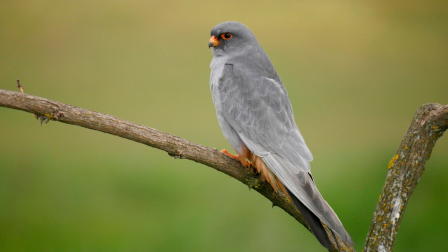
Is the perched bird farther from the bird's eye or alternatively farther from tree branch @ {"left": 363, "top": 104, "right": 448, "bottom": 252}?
tree branch @ {"left": 363, "top": 104, "right": 448, "bottom": 252}

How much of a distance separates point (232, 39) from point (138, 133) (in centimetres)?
131

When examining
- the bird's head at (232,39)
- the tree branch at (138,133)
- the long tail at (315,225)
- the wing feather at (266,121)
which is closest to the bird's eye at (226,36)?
the bird's head at (232,39)

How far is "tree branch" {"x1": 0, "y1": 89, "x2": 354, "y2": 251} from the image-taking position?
190 cm

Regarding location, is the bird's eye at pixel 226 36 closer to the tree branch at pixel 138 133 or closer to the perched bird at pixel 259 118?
the perched bird at pixel 259 118

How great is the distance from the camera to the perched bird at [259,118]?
2.20 meters

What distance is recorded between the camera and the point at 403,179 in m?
2.30

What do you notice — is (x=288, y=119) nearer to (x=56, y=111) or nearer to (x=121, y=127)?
(x=121, y=127)

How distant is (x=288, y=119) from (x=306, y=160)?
38cm

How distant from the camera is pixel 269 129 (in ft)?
8.15

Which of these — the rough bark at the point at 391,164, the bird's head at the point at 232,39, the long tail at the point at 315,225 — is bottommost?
the long tail at the point at 315,225

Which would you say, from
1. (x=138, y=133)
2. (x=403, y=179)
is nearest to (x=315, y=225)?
(x=403, y=179)

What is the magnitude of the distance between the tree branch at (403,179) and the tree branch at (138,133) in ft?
0.79

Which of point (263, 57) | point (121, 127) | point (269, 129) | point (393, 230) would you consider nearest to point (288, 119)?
point (269, 129)

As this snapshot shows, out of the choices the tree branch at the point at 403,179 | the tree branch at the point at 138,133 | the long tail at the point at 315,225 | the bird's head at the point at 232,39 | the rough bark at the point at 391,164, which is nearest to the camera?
the tree branch at the point at 138,133
